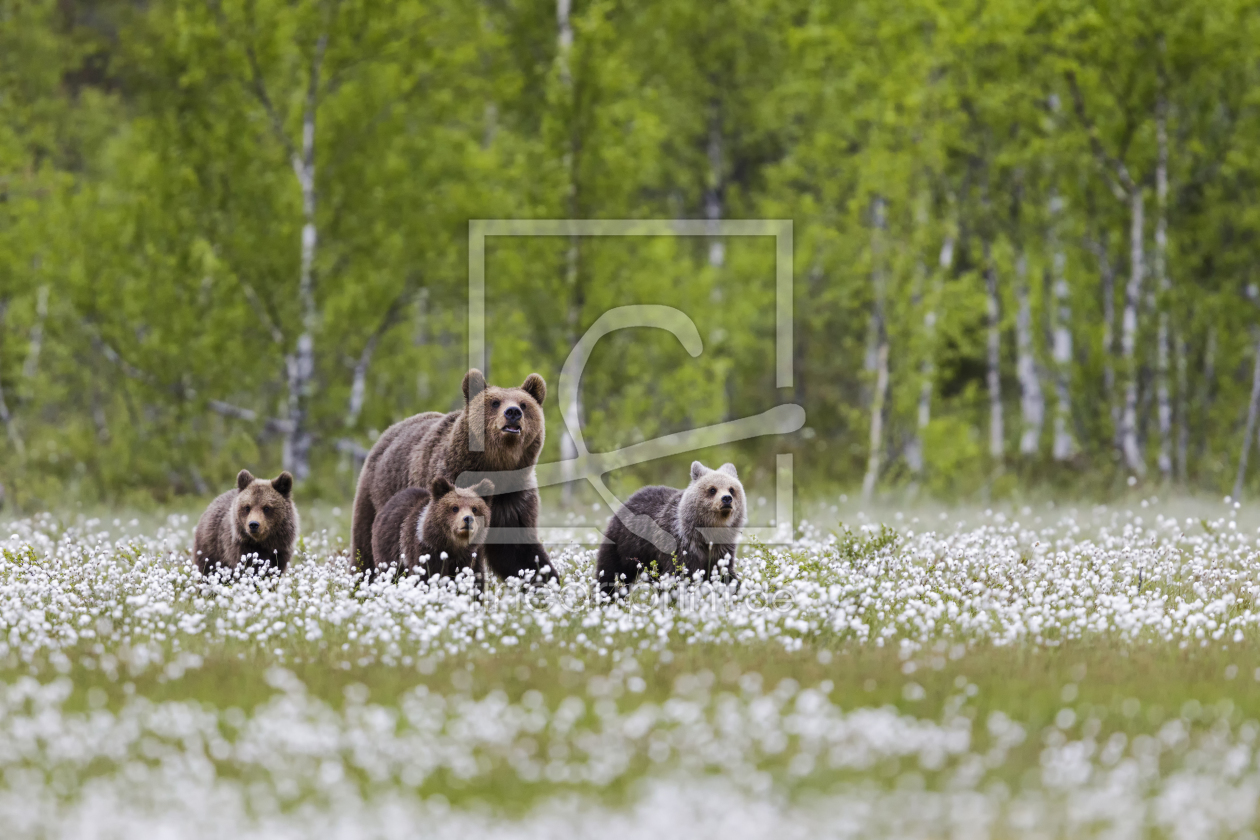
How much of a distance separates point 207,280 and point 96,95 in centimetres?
1479

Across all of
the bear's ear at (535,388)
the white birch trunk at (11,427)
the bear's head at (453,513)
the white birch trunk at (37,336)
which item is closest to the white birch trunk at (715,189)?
the white birch trunk at (37,336)

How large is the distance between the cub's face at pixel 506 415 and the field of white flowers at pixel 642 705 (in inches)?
45.9

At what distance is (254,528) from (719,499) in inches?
145

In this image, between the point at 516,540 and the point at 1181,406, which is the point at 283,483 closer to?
the point at 516,540

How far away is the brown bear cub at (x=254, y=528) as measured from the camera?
1042 cm

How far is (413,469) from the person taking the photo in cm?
1092

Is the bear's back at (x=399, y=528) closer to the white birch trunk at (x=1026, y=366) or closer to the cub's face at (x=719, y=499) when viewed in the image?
the cub's face at (x=719, y=499)

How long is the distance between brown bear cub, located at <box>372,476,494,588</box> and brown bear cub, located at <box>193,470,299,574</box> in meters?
1.02

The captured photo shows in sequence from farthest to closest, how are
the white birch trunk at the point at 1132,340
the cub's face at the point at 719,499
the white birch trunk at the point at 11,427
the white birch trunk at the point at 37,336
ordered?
the white birch trunk at the point at 37,336
the white birch trunk at the point at 11,427
the white birch trunk at the point at 1132,340
the cub's face at the point at 719,499

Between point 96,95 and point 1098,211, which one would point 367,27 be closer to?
point 1098,211

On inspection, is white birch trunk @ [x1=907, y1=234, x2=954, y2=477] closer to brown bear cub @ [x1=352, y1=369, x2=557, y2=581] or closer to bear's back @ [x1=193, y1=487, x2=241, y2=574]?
brown bear cub @ [x1=352, y1=369, x2=557, y2=581]

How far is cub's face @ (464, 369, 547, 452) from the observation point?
32.4ft

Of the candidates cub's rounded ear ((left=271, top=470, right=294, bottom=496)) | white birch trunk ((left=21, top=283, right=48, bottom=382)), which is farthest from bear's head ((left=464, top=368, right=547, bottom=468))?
white birch trunk ((left=21, top=283, right=48, bottom=382))

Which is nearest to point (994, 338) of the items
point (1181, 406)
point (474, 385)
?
point (1181, 406)
